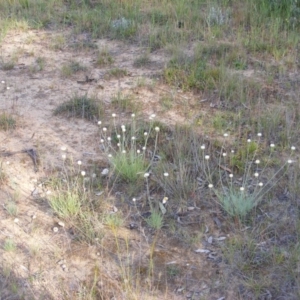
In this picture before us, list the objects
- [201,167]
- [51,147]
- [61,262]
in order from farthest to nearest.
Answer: [51,147]
[201,167]
[61,262]

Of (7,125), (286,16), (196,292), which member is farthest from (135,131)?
(286,16)

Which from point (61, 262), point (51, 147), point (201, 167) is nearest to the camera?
point (61, 262)

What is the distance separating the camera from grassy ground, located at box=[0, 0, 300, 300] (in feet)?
12.5

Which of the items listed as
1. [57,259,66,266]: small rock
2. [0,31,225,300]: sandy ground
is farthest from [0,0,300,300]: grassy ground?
[57,259,66,266]: small rock

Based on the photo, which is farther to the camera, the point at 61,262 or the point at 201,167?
the point at 201,167

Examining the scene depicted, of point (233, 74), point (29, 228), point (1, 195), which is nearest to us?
point (29, 228)

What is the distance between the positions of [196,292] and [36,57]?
14.5 feet

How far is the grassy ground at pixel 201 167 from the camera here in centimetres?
381

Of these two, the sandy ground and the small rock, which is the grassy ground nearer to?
the sandy ground

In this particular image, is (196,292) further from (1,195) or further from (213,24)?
(213,24)

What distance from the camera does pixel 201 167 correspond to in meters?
4.77

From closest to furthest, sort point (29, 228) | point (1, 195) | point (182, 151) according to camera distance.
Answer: point (29, 228), point (1, 195), point (182, 151)

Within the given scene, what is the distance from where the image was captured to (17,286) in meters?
3.75

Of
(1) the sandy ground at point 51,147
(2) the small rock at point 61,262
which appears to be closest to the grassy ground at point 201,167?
(1) the sandy ground at point 51,147
